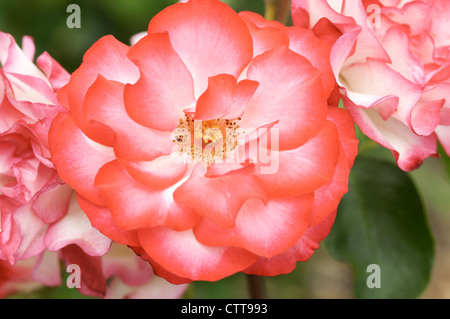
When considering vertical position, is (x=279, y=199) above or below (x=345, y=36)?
below

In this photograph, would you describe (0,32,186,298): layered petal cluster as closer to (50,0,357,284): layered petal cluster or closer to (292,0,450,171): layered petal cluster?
(50,0,357,284): layered petal cluster

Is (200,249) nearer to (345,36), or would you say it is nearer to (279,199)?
(279,199)

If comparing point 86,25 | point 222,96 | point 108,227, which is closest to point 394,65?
point 222,96

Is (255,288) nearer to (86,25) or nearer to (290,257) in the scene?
(290,257)

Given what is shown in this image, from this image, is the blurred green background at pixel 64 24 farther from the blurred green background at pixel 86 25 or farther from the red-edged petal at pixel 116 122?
the red-edged petal at pixel 116 122

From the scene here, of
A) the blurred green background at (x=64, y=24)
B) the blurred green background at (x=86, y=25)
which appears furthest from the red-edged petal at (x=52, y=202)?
the blurred green background at (x=64, y=24)
